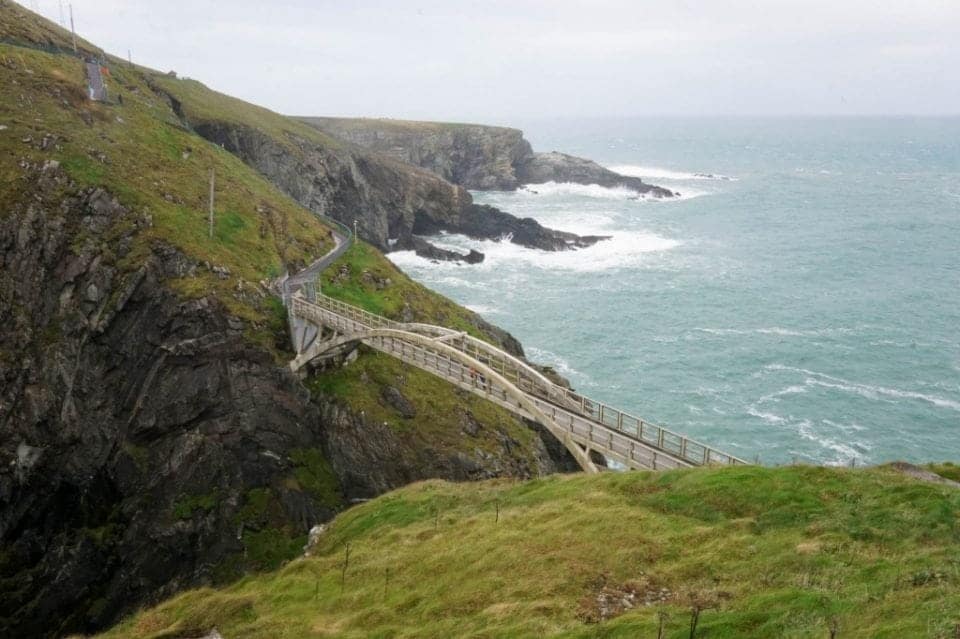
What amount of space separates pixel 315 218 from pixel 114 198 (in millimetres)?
23052

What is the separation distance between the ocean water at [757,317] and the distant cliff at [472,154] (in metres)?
32.2

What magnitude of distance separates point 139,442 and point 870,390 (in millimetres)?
59254

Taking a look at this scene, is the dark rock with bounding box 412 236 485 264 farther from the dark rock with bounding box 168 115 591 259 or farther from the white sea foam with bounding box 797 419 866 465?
the white sea foam with bounding box 797 419 866 465

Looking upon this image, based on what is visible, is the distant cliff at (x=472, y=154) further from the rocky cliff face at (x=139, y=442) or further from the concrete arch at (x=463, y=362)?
the concrete arch at (x=463, y=362)

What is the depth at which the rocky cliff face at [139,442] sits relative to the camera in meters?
36.5

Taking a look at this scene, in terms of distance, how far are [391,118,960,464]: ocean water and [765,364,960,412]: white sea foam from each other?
0.20 meters

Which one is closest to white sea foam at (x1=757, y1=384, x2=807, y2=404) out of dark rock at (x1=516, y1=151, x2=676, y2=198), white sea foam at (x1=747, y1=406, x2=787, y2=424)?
white sea foam at (x1=747, y1=406, x2=787, y2=424)

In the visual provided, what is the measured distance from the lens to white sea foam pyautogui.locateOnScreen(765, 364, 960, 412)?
61.5 meters

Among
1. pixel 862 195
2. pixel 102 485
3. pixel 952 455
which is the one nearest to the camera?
pixel 102 485

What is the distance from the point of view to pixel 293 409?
4209 centimetres

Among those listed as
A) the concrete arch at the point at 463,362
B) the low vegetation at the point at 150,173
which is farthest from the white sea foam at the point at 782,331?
the concrete arch at the point at 463,362

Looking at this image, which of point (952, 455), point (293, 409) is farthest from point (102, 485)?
point (952, 455)

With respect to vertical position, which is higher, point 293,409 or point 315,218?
point 315,218

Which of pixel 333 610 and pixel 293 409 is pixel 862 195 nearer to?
→ pixel 293 409
